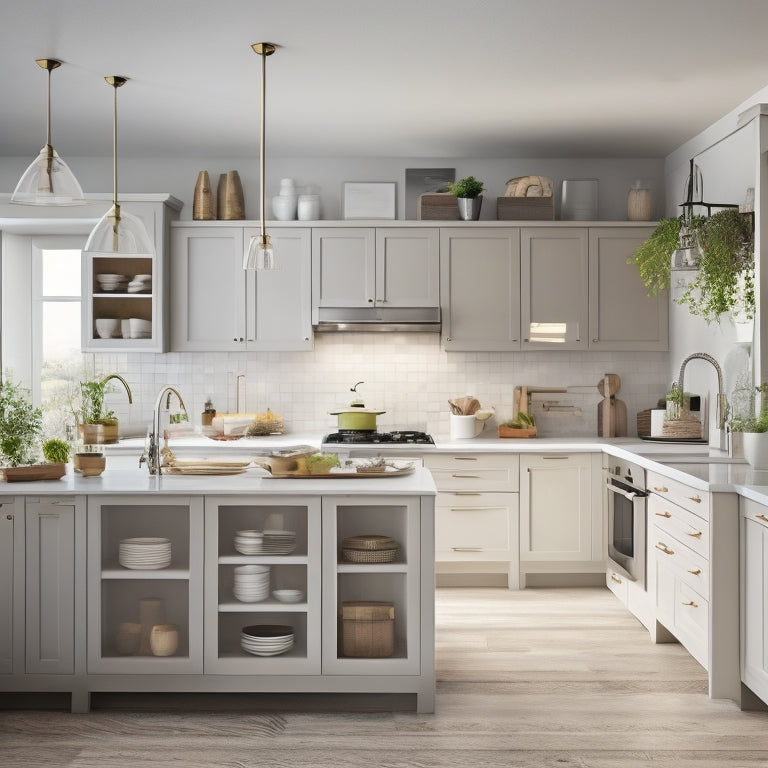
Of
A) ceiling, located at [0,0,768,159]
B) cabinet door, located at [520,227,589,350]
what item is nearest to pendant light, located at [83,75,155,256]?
ceiling, located at [0,0,768,159]

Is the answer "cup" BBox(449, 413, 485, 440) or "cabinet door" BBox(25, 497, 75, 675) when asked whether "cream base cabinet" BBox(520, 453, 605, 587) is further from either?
"cabinet door" BBox(25, 497, 75, 675)

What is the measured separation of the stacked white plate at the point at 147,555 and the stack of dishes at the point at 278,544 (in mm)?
393

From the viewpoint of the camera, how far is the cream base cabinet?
219 inches

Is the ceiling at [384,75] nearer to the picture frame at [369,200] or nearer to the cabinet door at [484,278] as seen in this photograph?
the picture frame at [369,200]

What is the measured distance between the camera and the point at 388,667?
3.49m

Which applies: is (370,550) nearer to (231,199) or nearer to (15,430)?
(15,430)

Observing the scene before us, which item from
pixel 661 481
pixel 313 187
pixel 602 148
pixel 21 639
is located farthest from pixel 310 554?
pixel 602 148

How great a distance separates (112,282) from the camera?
5855 mm

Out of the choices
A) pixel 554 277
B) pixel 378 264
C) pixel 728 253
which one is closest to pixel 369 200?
pixel 378 264

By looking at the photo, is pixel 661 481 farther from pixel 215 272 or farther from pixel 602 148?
pixel 215 272

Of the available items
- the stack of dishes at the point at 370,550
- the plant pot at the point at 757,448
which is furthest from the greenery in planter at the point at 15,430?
the plant pot at the point at 757,448

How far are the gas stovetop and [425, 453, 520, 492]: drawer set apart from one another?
200 mm

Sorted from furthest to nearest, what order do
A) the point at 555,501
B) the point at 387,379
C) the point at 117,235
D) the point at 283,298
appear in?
the point at 387,379 → the point at 283,298 → the point at 555,501 → the point at 117,235

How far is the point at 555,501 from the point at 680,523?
62.2 inches
